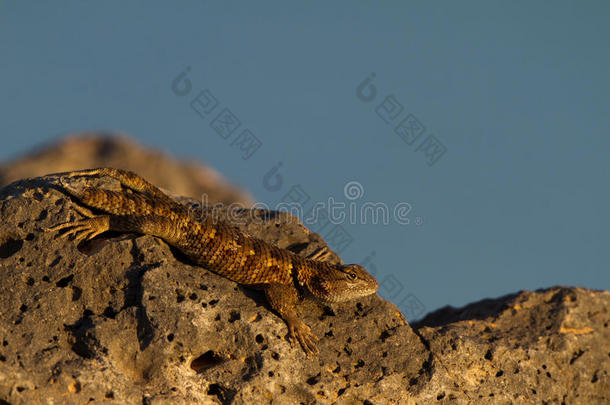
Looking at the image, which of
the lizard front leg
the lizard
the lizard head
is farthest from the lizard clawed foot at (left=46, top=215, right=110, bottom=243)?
the lizard head

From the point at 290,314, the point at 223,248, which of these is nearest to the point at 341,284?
the point at 290,314

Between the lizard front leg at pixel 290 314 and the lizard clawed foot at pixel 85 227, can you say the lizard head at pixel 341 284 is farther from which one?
the lizard clawed foot at pixel 85 227

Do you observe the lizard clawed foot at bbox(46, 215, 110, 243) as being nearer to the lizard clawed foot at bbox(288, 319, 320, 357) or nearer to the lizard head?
the lizard clawed foot at bbox(288, 319, 320, 357)

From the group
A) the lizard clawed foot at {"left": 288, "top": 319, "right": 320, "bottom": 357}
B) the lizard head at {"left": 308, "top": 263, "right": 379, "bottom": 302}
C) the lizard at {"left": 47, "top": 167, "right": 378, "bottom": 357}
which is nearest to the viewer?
the lizard clawed foot at {"left": 288, "top": 319, "right": 320, "bottom": 357}

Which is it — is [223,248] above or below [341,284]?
below

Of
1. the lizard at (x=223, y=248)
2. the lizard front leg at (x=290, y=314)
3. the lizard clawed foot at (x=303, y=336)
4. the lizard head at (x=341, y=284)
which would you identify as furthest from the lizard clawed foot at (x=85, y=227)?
the lizard head at (x=341, y=284)

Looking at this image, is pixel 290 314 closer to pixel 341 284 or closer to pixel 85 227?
pixel 341 284
